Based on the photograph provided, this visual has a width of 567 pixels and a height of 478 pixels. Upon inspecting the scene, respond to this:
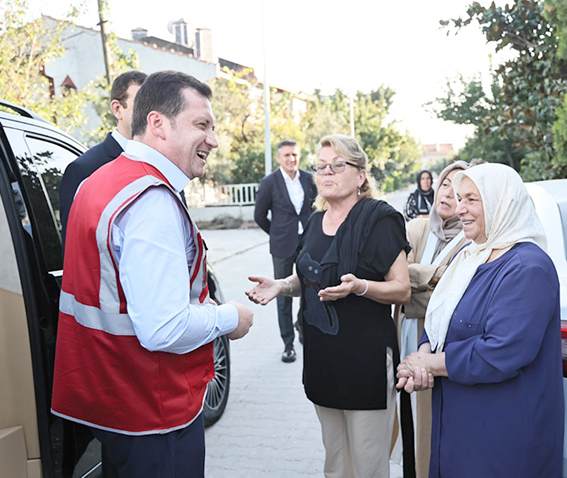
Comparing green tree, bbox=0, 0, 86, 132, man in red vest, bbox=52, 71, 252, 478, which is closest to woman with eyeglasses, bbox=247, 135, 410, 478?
man in red vest, bbox=52, 71, 252, 478

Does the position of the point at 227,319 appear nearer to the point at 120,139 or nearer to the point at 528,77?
the point at 120,139

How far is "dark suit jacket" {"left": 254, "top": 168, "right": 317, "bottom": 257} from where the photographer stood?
6.06m

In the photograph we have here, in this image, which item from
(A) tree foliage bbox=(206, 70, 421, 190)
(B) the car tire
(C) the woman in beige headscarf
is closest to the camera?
(C) the woman in beige headscarf

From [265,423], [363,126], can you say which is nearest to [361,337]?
[265,423]

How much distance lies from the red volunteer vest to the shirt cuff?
0.13 m

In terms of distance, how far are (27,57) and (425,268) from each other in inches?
448

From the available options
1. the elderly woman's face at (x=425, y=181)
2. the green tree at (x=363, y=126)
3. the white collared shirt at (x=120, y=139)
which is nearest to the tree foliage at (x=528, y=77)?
the elderly woman's face at (x=425, y=181)

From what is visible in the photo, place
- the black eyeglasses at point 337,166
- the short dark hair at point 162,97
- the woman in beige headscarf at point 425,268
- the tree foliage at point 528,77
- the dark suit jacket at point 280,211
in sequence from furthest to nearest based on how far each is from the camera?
the tree foliage at point 528,77
the dark suit jacket at point 280,211
the woman in beige headscarf at point 425,268
the black eyeglasses at point 337,166
the short dark hair at point 162,97

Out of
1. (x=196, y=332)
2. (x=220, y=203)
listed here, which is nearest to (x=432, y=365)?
(x=196, y=332)

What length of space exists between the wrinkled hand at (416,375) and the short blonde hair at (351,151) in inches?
37.4

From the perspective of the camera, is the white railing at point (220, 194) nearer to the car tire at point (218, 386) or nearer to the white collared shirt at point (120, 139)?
the car tire at point (218, 386)

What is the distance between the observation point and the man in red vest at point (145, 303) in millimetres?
1668

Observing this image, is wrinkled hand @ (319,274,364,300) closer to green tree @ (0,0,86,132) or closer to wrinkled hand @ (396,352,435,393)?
wrinkled hand @ (396,352,435,393)

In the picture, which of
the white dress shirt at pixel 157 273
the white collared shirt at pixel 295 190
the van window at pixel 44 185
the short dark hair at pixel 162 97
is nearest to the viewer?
the white dress shirt at pixel 157 273
